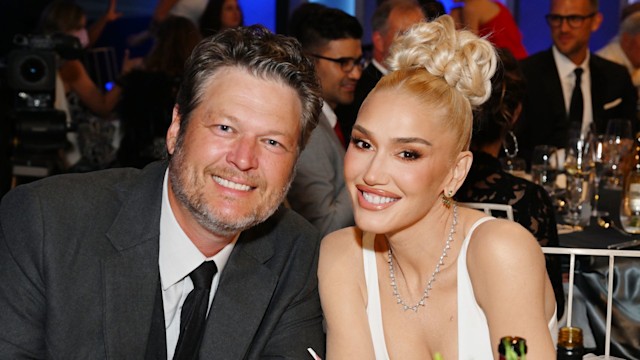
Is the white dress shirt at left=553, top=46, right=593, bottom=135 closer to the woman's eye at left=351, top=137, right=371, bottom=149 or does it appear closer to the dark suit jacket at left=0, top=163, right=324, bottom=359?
the dark suit jacket at left=0, top=163, right=324, bottom=359

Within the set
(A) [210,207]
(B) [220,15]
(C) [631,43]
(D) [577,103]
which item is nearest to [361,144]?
(A) [210,207]

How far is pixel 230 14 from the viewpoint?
8.48 metres

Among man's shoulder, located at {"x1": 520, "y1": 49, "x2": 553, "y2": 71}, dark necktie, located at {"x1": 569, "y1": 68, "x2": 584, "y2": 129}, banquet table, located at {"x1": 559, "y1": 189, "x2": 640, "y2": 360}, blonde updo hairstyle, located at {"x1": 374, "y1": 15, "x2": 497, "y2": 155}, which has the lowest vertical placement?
banquet table, located at {"x1": 559, "y1": 189, "x2": 640, "y2": 360}

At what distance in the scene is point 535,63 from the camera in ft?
21.1

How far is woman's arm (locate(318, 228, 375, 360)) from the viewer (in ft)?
7.72

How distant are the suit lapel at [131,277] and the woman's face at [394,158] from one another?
532 mm

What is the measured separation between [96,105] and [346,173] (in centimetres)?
531

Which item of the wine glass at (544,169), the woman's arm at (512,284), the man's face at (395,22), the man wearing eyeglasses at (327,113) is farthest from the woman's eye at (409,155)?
the man's face at (395,22)

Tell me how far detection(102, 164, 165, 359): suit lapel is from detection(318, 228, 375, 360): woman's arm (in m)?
0.44

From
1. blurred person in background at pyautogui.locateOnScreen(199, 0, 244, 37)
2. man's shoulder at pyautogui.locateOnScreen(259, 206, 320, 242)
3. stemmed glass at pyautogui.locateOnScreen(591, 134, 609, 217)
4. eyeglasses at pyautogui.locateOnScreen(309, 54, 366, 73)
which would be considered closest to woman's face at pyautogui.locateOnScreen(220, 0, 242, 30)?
blurred person in background at pyautogui.locateOnScreen(199, 0, 244, 37)

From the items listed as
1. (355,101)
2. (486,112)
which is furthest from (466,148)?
(355,101)

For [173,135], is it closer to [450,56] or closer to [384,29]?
[450,56]

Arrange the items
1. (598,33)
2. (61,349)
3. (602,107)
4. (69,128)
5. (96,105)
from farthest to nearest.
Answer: (598,33) < (96,105) < (602,107) < (69,128) < (61,349)

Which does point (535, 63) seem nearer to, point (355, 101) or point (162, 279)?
point (355, 101)
